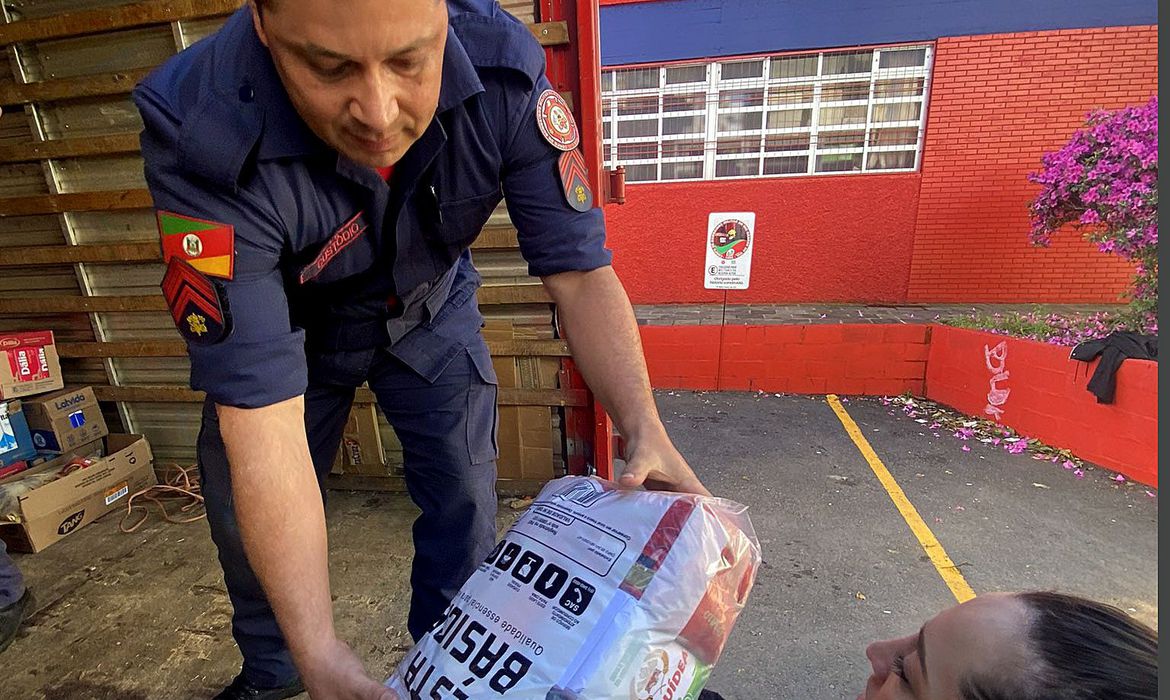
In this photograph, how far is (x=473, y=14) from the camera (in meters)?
1.37

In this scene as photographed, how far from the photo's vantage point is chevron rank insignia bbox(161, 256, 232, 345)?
1.05 m

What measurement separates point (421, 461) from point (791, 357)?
13.8ft

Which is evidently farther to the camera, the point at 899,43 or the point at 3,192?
the point at 899,43

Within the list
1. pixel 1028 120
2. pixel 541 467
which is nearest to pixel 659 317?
pixel 541 467

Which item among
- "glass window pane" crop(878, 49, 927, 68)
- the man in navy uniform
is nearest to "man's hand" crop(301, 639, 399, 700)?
the man in navy uniform

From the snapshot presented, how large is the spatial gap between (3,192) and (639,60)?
5727 millimetres

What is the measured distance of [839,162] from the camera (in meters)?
6.87

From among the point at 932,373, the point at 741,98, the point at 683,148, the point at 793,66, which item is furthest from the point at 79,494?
the point at 793,66

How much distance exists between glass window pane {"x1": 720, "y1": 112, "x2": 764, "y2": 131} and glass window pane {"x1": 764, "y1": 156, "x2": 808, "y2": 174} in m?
0.42

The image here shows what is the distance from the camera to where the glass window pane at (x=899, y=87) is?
21.5 feet

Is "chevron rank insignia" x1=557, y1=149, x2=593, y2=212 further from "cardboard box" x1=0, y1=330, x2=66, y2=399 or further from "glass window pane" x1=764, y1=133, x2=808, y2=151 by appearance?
"glass window pane" x1=764, y1=133, x2=808, y2=151

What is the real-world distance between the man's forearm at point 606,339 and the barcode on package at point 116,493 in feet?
9.80

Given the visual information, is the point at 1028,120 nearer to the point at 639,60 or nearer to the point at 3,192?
the point at 639,60

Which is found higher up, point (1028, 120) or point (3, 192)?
point (1028, 120)
